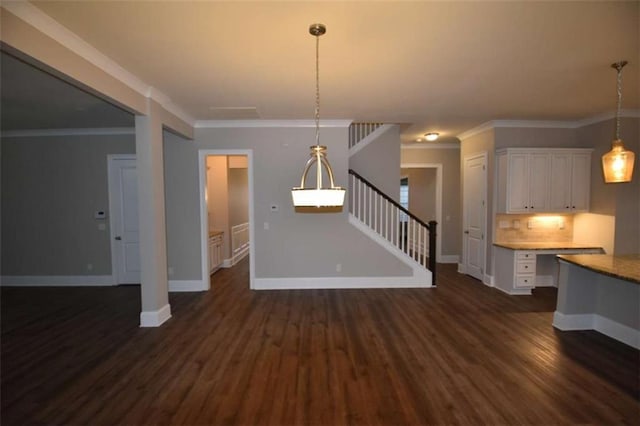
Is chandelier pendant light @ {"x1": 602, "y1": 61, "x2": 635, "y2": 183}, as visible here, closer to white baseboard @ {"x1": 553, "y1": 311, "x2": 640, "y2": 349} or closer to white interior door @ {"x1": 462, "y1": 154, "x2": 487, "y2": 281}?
white baseboard @ {"x1": 553, "y1": 311, "x2": 640, "y2": 349}

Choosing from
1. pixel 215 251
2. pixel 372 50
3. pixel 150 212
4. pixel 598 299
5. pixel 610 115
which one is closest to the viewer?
pixel 372 50

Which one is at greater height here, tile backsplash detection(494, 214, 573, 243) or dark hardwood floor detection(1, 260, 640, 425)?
tile backsplash detection(494, 214, 573, 243)

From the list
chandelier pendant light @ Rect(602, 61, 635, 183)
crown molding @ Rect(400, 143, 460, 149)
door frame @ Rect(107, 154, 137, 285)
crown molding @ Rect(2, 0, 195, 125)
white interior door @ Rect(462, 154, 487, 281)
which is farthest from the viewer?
crown molding @ Rect(400, 143, 460, 149)

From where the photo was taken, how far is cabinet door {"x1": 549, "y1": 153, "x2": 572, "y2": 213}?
462 centimetres

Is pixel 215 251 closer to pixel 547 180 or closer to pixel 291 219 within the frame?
pixel 291 219

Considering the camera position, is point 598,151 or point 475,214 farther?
point 475,214

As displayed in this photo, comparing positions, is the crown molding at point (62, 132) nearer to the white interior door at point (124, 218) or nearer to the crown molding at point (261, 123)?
the white interior door at point (124, 218)

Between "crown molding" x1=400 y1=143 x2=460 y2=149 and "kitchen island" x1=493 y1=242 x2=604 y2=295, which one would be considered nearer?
"kitchen island" x1=493 y1=242 x2=604 y2=295

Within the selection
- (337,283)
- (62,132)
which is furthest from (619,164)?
(62,132)

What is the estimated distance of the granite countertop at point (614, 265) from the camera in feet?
7.76

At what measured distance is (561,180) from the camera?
4.63m

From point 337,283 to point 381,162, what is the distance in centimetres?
254

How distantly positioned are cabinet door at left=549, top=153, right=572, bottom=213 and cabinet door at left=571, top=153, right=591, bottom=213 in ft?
0.23

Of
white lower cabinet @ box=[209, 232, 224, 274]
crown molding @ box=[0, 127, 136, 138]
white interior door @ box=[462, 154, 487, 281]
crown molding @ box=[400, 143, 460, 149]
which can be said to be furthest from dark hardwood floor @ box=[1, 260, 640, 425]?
crown molding @ box=[400, 143, 460, 149]
